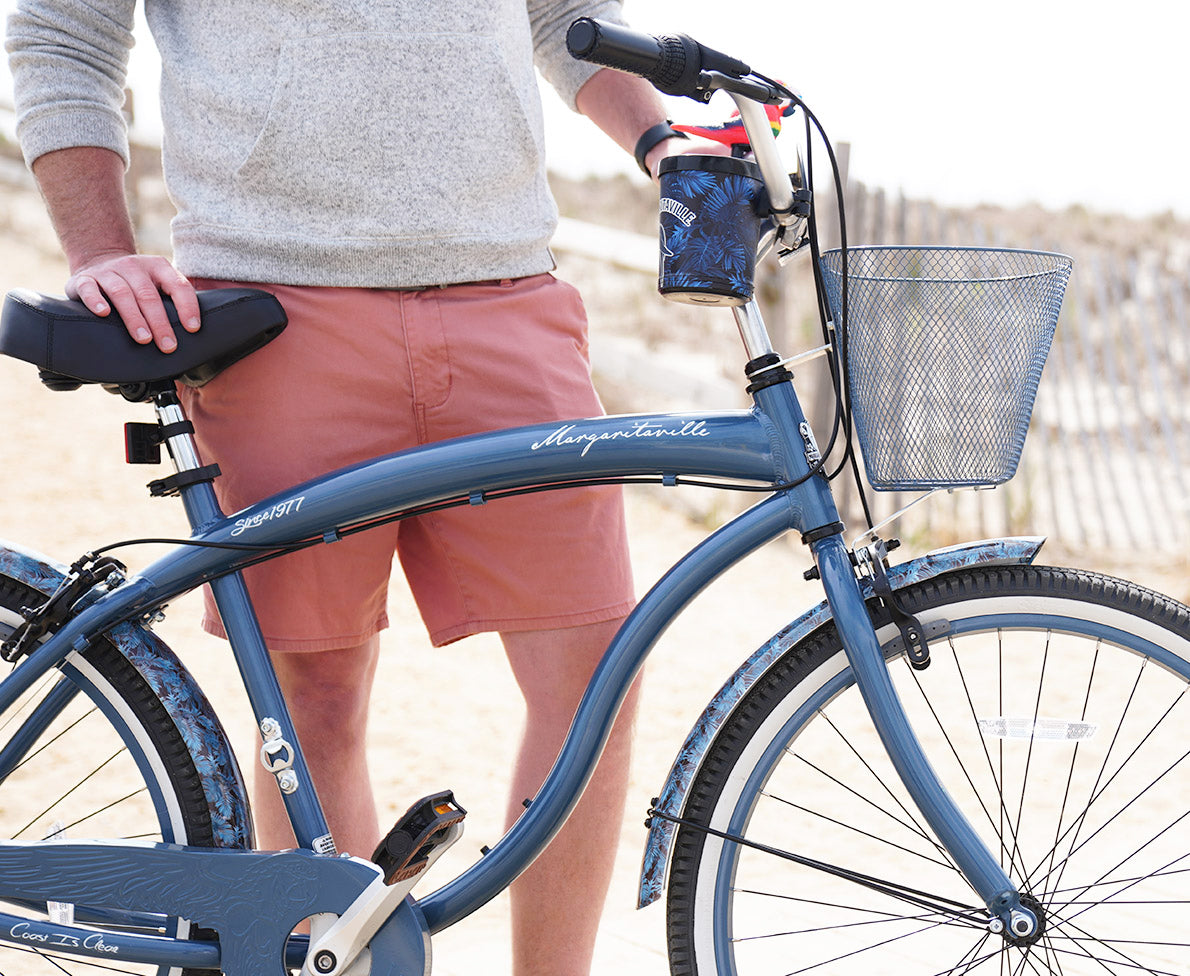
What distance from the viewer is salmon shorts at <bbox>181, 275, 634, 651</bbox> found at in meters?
1.68

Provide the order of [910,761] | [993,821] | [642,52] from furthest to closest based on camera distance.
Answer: [993,821] → [910,761] → [642,52]

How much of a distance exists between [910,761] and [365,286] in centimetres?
94

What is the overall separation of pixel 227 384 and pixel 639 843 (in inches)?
68.1

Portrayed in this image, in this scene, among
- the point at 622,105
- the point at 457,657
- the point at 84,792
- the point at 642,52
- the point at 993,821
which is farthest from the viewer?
the point at 457,657

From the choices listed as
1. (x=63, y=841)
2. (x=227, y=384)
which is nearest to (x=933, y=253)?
(x=227, y=384)

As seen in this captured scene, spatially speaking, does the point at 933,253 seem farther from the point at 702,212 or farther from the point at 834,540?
the point at 834,540

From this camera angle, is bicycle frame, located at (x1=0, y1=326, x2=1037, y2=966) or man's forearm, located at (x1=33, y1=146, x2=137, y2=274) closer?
bicycle frame, located at (x1=0, y1=326, x2=1037, y2=966)

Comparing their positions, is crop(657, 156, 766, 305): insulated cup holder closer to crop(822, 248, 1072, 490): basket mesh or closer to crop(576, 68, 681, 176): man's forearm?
crop(822, 248, 1072, 490): basket mesh

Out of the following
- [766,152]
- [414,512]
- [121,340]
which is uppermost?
[766,152]

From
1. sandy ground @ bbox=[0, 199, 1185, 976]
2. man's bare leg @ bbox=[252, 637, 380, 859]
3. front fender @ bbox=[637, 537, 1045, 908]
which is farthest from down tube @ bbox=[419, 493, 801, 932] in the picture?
sandy ground @ bbox=[0, 199, 1185, 976]

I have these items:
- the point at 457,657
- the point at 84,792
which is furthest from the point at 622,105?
the point at 457,657

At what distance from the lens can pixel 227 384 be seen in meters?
1.70

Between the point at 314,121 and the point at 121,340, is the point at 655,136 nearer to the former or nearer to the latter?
the point at 314,121

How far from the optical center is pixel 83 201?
1653mm
